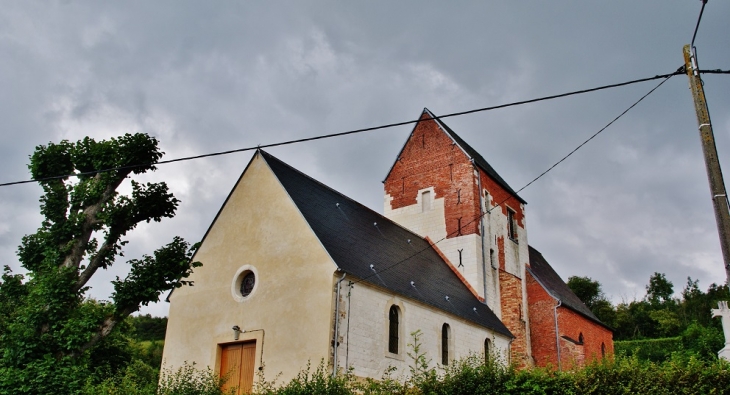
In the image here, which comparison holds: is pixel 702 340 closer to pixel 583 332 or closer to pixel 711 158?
pixel 583 332

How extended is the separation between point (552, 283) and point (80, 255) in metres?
22.1

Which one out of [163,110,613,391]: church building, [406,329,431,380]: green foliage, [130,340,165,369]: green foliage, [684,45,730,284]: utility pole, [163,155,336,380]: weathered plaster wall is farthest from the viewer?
[130,340,165,369]: green foliage

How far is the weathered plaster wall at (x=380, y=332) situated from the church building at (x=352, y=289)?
0.14 feet

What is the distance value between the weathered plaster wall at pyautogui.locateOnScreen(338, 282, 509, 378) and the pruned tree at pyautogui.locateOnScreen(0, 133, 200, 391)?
475 cm

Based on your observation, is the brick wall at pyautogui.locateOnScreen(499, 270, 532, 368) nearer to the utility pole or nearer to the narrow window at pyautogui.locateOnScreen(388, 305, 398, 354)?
the narrow window at pyautogui.locateOnScreen(388, 305, 398, 354)

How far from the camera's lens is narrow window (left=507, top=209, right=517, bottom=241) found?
2859cm

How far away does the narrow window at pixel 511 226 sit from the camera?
28594 millimetres

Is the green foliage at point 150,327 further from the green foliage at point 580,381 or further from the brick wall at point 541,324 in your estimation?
the green foliage at point 580,381

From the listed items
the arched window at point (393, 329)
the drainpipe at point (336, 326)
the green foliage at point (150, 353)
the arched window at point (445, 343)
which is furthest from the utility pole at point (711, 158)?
the green foliage at point (150, 353)

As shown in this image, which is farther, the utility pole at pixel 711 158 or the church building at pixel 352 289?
the church building at pixel 352 289

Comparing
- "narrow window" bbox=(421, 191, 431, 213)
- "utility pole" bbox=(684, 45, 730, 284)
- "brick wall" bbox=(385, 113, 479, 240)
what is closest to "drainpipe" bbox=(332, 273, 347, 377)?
"utility pole" bbox=(684, 45, 730, 284)

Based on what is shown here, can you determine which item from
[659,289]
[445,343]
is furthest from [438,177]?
[659,289]

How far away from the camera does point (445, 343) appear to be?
20109 mm

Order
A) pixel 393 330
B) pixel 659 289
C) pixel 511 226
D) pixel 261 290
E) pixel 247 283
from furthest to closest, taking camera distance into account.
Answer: pixel 659 289 → pixel 511 226 → pixel 247 283 → pixel 393 330 → pixel 261 290
